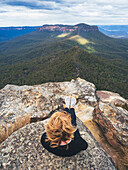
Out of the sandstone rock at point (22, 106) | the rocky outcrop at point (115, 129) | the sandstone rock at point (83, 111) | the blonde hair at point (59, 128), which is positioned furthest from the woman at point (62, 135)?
the sandstone rock at point (83, 111)

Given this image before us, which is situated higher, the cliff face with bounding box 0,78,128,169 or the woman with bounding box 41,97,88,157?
the woman with bounding box 41,97,88,157

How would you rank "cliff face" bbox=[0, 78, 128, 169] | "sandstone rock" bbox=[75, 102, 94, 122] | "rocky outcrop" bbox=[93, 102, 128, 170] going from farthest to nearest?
1. "sandstone rock" bbox=[75, 102, 94, 122]
2. "rocky outcrop" bbox=[93, 102, 128, 170]
3. "cliff face" bbox=[0, 78, 128, 169]

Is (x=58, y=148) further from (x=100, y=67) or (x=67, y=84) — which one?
(x=100, y=67)

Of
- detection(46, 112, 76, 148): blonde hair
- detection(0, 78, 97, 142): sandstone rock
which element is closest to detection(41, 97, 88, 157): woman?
detection(46, 112, 76, 148): blonde hair

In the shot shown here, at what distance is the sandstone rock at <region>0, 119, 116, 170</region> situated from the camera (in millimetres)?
5738

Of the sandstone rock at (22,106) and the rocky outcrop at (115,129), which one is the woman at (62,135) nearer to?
the sandstone rock at (22,106)

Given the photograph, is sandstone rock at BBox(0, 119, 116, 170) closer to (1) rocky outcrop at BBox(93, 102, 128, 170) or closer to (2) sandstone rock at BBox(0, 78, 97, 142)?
(2) sandstone rock at BBox(0, 78, 97, 142)

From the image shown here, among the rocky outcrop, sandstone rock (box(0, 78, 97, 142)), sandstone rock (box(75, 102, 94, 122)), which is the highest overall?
sandstone rock (box(0, 78, 97, 142))

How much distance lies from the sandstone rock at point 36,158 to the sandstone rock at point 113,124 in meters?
3.16

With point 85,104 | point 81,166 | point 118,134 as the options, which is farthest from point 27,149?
point 85,104

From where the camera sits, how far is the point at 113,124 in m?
10.1

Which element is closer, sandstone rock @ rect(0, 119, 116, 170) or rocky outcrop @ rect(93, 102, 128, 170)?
sandstone rock @ rect(0, 119, 116, 170)

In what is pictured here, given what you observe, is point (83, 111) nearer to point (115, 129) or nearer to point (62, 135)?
point (115, 129)

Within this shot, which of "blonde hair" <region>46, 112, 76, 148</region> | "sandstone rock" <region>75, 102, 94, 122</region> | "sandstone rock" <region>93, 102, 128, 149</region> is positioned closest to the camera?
"blonde hair" <region>46, 112, 76, 148</region>
